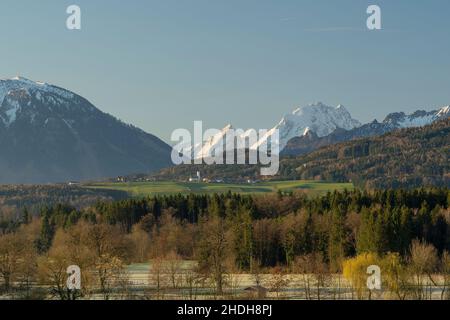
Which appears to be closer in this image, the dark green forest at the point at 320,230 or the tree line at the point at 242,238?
the tree line at the point at 242,238

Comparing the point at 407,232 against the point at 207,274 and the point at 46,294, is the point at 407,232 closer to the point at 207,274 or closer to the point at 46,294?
the point at 207,274

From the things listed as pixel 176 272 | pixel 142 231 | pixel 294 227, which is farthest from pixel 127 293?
pixel 142 231

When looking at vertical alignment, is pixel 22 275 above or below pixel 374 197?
below

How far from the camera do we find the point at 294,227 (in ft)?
496

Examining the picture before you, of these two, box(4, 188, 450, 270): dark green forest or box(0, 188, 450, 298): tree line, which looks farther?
box(4, 188, 450, 270): dark green forest

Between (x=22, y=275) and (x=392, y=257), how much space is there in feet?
176

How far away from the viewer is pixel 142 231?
184875 mm

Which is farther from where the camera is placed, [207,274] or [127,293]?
[207,274]

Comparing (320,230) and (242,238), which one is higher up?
(320,230)

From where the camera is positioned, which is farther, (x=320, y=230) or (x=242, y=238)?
(x=320, y=230)

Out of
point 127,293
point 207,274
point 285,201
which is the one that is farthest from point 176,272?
point 285,201
